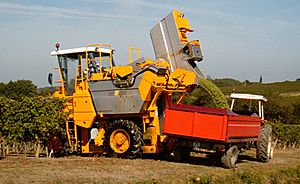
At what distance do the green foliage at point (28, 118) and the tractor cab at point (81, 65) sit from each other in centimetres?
132

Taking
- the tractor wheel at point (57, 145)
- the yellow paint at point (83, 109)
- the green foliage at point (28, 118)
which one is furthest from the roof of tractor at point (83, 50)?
the tractor wheel at point (57, 145)

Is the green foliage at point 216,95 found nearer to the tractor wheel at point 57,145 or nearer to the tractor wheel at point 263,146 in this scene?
the tractor wheel at point 263,146

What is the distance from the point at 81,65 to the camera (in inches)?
684

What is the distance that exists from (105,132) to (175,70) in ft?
10.8

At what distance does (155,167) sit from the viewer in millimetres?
13609

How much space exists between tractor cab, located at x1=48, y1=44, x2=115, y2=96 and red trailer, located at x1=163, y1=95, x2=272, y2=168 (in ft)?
10.6

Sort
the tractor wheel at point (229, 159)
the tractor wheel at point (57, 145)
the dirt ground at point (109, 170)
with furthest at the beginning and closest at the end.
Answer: the tractor wheel at point (57, 145) < the tractor wheel at point (229, 159) < the dirt ground at point (109, 170)

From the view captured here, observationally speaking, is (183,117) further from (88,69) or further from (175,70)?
(88,69)

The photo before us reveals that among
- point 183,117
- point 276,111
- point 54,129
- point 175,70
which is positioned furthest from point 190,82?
point 276,111

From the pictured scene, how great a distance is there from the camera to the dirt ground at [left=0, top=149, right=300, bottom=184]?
434 inches

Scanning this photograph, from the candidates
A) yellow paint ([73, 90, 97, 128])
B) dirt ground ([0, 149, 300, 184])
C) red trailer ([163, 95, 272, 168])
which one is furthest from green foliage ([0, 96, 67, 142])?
red trailer ([163, 95, 272, 168])

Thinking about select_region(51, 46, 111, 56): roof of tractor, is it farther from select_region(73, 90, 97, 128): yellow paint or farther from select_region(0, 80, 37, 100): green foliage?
select_region(0, 80, 37, 100): green foliage

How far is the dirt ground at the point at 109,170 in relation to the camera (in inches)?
434

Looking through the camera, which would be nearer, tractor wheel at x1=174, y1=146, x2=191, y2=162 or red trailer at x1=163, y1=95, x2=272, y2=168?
red trailer at x1=163, y1=95, x2=272, y2=168
